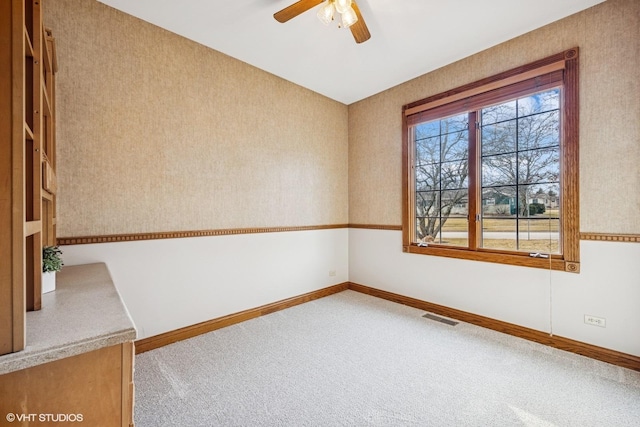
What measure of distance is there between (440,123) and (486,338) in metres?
2.37

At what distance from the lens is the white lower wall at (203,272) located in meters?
2.38

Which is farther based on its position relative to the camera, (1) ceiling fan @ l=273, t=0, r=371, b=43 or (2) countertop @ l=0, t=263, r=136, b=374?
(1) ceiling fan @ l=273, t=0, r=371, b=43

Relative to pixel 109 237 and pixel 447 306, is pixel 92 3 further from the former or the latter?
pixel 447 306

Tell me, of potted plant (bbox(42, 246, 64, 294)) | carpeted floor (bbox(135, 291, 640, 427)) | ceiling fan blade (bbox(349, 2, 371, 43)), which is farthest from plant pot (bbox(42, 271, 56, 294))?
ceiling fan blade (bbox(349, 2, 371, 43))

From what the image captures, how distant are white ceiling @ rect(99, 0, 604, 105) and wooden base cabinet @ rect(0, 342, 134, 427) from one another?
8.32ft

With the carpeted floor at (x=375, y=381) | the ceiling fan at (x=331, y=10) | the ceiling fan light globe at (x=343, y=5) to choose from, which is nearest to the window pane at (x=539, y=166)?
the carpeted floor at (x=375, y=381)

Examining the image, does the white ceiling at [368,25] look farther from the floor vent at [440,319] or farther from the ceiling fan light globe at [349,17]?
the floor vent at [440,319]

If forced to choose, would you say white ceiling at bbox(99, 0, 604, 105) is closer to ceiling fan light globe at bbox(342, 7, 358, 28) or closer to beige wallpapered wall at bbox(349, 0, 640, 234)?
beige wallpapered wall at bbox(349, 0, 640, 234)

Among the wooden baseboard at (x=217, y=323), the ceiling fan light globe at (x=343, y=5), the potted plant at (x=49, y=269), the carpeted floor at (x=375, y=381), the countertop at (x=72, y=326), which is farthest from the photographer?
the wooden baseboard at (x=217, y=323)

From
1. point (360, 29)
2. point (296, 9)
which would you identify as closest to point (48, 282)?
point (296, 9)


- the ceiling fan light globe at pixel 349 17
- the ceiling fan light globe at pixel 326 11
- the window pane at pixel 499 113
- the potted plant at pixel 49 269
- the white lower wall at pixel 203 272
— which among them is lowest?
the white lower wall at pixel 203 272

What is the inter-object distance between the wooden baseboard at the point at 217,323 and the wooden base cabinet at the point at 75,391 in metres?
1.65

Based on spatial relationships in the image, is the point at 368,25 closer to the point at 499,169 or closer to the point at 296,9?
the point at 296,9

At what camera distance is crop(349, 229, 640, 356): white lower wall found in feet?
7.23
